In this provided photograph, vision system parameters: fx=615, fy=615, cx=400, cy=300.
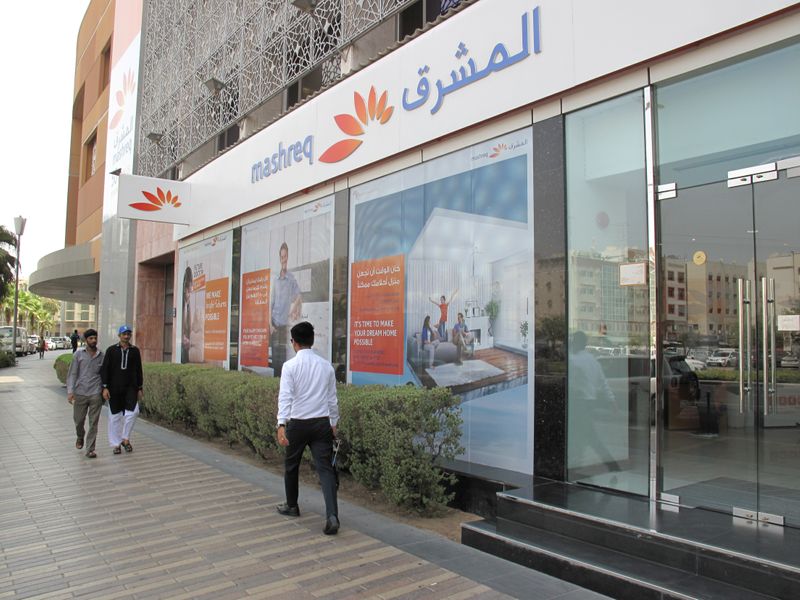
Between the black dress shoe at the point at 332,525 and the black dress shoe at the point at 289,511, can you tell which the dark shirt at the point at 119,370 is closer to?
the black dress shoe at the point at 289,511

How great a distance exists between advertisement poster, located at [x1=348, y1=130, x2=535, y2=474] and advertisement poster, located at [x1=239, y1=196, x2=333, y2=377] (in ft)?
3.26

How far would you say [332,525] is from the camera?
5.05 meters

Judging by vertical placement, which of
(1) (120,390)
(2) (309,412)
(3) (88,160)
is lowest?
(1) (120,390)

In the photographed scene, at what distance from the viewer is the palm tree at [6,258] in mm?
39219

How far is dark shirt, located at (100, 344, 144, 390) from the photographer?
8.75 m

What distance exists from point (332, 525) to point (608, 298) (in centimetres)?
319

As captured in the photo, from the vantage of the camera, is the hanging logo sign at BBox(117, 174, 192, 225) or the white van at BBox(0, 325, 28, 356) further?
the white van at BBox(0, 325, 28, 356)

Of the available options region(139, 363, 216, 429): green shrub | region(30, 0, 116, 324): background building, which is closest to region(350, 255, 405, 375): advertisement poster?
region(139, 363, 216, 429): green shrub

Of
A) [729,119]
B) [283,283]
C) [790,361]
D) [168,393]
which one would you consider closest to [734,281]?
[790,361]

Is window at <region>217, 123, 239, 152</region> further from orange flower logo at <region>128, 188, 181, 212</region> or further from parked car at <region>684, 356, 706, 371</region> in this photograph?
parked car at <region>684, 356, 706, 371</region>

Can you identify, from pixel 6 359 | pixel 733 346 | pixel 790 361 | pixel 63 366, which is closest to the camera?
pixel 790 361

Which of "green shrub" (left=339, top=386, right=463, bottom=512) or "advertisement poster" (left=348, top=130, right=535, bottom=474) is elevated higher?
"advertisement poster" (left=348, top=130, right=535, bottom=474)

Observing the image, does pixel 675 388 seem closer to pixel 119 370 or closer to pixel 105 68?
pixel 119 370

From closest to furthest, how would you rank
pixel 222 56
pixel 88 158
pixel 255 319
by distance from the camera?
1. pixel 255 319
2. pixel 222 56
3. pixel 88 158
